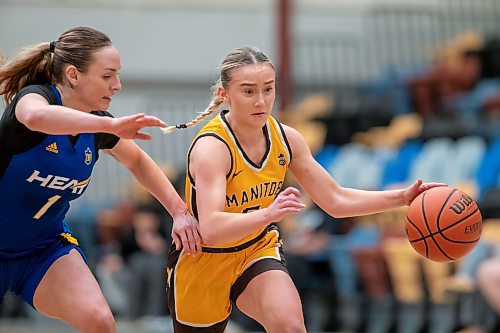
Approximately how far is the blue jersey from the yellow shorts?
65 centimetres

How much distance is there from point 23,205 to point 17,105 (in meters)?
0.54

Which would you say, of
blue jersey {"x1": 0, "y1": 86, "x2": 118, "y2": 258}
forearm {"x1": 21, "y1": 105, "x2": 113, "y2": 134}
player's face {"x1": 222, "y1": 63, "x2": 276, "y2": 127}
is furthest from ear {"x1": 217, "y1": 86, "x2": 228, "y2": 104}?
forearm {"x1": 21, "y1": 105, "x2": 113, "y2": 134}

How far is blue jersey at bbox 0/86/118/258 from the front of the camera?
5.06 m

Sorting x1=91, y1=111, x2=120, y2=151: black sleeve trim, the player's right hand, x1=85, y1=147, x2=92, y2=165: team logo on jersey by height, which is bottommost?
the player's right hand

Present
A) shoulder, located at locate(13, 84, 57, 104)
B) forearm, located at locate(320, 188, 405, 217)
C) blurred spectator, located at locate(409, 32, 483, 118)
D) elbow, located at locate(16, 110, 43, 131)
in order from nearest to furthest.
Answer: elbow, located at locate(16, 110, 43, 131) < shoulder, located at locate(13, 84, 57, 104) < forearm, located at locate(320, 188, 405, 217) < blurred spectator, located at locate(409, 32, 483, 118)

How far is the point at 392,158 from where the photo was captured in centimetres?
1153

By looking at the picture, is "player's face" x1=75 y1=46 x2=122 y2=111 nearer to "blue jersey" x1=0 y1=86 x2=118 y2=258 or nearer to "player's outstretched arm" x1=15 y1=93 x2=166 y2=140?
"blue jersey" x1=0 y1=86 x2=118 y2=258

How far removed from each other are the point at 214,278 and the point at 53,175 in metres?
0.93

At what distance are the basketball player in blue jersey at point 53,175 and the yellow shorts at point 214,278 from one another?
168mm

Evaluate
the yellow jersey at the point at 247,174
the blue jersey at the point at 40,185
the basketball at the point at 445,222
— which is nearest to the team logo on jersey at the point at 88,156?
the blue jersey at the point at 40,185

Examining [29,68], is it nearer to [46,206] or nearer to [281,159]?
[46,206]

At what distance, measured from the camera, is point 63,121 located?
4.57 m

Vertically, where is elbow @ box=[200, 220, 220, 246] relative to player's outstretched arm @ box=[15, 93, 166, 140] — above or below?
below

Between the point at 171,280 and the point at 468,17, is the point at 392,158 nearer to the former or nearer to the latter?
the point at 468,17
